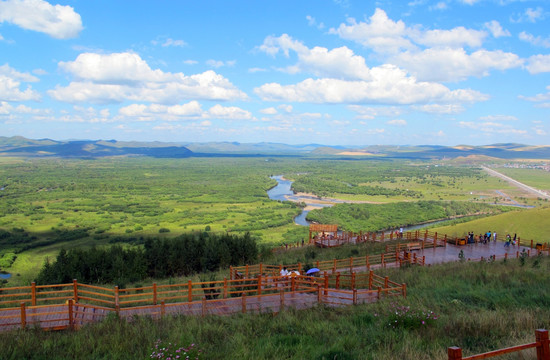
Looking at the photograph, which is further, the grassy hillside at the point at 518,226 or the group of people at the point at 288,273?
the grassy hillside at the point at 518,226

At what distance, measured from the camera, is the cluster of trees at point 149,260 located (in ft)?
70.5

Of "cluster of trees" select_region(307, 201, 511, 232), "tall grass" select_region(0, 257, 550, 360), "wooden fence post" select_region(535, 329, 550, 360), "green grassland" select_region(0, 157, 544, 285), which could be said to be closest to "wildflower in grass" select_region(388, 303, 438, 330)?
"tall grass" select_region(0, 257, 550, 360)

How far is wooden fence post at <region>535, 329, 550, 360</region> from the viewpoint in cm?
412

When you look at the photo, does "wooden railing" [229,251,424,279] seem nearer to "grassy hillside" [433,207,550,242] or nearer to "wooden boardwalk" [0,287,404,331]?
"wooden boardwalk" [0,287,404,331]

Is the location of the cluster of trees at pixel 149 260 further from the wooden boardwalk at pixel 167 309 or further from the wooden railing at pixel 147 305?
the wooden boardwalk at pixel 167 309

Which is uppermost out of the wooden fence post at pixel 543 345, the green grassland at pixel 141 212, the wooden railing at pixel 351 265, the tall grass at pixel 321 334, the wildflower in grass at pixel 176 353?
the wooden fence post at pixel 543 345

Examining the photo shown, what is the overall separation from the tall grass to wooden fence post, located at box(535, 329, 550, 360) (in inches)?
56.3

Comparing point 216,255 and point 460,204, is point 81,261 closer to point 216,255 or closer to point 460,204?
point 216,255

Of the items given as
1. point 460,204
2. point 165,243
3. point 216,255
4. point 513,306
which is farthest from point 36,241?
point 460,204

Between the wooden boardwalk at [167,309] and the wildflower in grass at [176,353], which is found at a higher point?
the wildflower in grass at [176,353]

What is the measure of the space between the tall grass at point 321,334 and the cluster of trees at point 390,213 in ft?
157

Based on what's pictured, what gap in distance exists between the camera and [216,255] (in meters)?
24.6

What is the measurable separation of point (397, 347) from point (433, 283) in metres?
7.84

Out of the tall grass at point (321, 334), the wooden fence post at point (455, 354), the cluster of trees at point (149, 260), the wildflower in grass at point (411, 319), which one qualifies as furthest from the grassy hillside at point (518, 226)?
the wooden fence post at point (455, 354)
